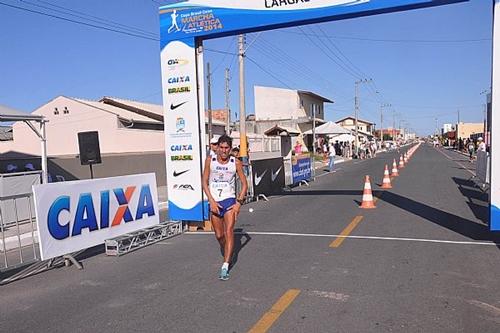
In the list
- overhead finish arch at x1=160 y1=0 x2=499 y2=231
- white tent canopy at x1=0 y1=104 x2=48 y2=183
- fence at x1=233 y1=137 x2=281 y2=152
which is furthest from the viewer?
fence at x1=233 y1=137 x2=281 y2=152

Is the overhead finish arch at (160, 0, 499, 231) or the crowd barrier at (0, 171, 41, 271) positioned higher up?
the overhead finish arch at (160, 0, 499, 231)

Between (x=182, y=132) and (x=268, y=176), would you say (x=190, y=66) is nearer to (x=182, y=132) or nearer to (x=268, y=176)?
(x=182, y=132)

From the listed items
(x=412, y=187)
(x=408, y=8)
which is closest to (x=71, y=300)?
(x=408, y=8)

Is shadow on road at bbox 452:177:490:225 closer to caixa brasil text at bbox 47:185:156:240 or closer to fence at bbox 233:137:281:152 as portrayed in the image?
caixa brasil text at bbox 47:185:156:240

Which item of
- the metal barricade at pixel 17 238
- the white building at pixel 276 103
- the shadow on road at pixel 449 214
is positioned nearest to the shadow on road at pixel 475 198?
the shadow on road at pixel 449 214

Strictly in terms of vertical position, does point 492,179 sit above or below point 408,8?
below

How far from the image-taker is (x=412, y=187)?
1653 cm

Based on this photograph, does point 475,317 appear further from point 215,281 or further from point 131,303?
point 131,303

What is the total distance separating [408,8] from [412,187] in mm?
9793

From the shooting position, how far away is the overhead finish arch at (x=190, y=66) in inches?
350

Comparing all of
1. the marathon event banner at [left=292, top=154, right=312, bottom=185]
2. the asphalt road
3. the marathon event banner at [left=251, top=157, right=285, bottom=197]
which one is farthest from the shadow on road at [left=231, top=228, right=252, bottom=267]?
the marathon event banner at [left=292, top=154, right=312, bottom=185]

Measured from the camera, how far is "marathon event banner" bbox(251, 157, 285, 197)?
48.2 feet

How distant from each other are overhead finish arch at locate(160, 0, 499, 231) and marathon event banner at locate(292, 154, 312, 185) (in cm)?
926

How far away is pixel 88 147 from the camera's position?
Answer: 1351cm
